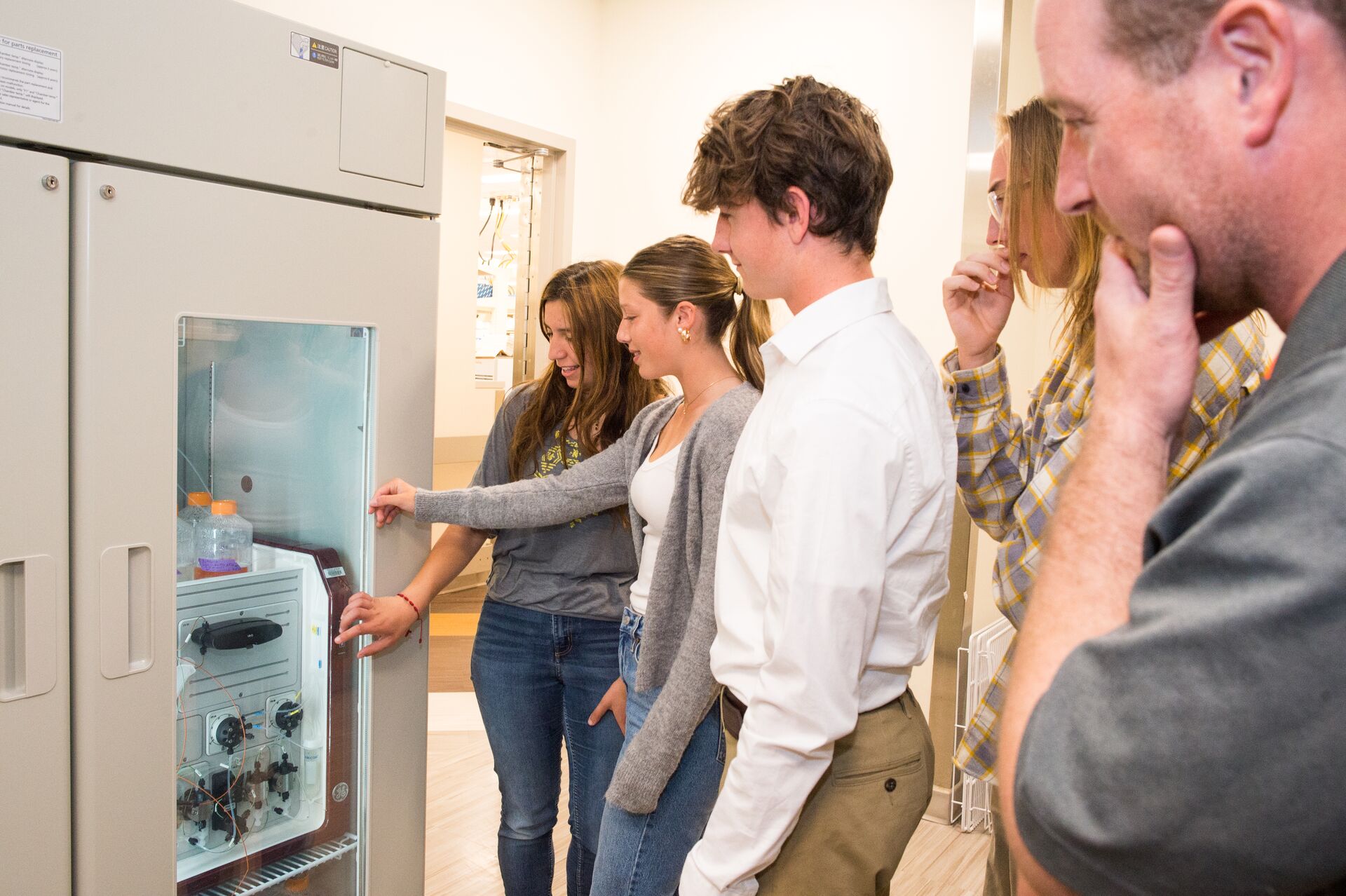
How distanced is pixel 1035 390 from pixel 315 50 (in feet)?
3.93

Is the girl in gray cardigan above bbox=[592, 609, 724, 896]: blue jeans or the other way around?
above

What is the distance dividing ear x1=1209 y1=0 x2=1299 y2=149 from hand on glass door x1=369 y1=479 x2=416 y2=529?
4.45ft

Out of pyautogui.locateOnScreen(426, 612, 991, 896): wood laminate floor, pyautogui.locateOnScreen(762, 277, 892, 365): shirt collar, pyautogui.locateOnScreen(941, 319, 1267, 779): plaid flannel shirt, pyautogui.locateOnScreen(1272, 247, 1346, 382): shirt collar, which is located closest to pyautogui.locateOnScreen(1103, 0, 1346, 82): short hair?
pyautogui.locateOnScreen(1272, 247, 1346, 382): shirt collar

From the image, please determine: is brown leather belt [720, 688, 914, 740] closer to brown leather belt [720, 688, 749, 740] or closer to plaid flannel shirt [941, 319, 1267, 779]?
brown leather belt [720, 688, 749, 740]

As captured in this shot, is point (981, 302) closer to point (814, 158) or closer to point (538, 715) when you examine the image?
point (814, 158)

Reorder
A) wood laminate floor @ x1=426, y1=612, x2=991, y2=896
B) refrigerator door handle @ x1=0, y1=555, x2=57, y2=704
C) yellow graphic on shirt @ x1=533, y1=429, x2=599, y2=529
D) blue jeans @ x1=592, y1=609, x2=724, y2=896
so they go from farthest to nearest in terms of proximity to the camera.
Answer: wood laminate floor @ x1=426, y1=612, x2=991, y2=896 < yellow graphic on shirt @ x1=533, y1=429, x2=599, y2=529 < blue jeans @ x1=592, y1=609, x2=724, y2=896 < refrigerator door handle @ x1=0, y1=555, x2=57, y2=704

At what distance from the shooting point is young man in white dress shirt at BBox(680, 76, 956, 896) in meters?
1.04

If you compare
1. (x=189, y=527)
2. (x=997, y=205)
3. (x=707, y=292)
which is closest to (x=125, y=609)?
(x=189, y=527)

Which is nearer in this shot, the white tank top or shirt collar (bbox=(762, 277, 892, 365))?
shirt collar (bbox=(762, 277, 892, 365))

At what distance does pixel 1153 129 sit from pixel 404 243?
49.9 inches

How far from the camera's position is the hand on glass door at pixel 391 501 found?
5.25ft

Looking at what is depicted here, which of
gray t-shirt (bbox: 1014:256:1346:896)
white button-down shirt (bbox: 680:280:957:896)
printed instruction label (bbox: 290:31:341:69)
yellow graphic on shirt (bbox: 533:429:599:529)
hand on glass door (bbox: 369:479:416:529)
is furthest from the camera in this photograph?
yellow graphic on shirt (bbox: 533:429:599:529)

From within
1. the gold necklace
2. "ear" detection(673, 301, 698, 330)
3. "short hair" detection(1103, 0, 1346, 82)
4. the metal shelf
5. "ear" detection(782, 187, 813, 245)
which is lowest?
the metal shelf

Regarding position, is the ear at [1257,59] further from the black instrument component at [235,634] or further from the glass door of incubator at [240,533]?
the black instrument component at [235,634]
